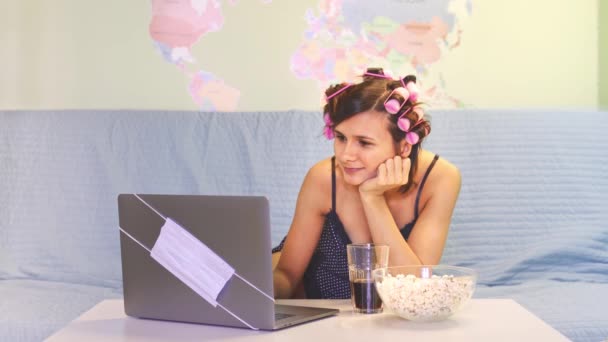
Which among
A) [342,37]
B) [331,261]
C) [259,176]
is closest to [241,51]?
[342,37]

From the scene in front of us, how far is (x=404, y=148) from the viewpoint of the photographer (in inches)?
76.6

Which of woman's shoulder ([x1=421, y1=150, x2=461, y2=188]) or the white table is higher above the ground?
woman's shoulder ([x1=421, y1=150, x2=461, y2=188])

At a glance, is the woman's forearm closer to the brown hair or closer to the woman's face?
the woman's face

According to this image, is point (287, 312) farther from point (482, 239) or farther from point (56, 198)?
point (56, 198)

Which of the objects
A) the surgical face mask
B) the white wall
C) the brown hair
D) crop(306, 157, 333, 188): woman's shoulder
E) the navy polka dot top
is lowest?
the navy polka dot top

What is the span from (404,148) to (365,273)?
590 millimetres

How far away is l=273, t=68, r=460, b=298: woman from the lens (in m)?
1.86

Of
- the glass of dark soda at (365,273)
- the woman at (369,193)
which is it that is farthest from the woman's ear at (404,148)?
the glass of dark soda at (365,273)

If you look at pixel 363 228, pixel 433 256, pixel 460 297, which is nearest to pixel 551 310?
pixel 433 256

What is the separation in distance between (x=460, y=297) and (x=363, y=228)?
75 centimetres

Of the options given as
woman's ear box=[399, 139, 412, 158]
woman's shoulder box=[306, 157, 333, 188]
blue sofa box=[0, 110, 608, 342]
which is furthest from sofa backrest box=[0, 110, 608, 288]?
woman's ear box=[399, 139, 412, 158]

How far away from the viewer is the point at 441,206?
1994mm

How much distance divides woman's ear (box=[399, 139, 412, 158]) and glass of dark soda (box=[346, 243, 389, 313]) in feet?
1.82

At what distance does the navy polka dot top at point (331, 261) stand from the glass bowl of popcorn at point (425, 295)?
71cm
